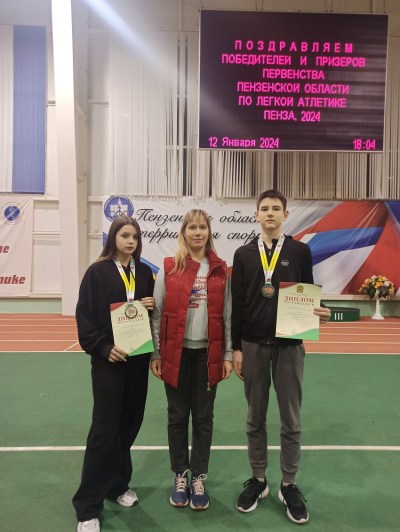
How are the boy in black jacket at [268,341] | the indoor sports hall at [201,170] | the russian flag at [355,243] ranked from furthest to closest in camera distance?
the russian flag at [355,243] → the indoor sports hall at [201,170] → the boy in black jacket at [268,341]

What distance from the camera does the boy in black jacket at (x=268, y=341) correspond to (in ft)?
7.16

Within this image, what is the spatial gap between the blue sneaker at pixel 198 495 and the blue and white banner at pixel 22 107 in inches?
347

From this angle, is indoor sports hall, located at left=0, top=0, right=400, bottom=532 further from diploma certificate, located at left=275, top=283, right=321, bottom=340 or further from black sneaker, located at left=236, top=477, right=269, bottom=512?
diploma certificate, located at left=275, top=283, right=321, bottom=340

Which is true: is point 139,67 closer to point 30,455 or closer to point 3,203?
point 3,203

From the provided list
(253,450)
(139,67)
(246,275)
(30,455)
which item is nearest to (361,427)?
(253,450)

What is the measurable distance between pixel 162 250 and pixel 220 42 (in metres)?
4.38

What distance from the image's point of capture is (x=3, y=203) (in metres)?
9.57

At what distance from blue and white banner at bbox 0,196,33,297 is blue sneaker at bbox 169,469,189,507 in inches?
327

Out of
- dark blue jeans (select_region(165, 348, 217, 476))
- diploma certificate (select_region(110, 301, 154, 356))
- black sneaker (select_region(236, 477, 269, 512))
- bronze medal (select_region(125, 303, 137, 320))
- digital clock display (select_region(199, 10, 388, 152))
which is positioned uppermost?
digital clock display (select_region(199, 10, 388, 152))

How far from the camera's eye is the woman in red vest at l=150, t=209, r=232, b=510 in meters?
2.18

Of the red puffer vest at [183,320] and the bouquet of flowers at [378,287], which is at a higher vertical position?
the red puffer vest at [183,320]

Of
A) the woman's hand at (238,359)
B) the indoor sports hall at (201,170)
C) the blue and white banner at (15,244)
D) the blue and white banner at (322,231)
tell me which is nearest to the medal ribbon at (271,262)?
the woman's hand at (238,359)

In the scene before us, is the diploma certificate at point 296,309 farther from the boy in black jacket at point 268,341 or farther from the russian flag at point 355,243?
the russian flag at point 355,243

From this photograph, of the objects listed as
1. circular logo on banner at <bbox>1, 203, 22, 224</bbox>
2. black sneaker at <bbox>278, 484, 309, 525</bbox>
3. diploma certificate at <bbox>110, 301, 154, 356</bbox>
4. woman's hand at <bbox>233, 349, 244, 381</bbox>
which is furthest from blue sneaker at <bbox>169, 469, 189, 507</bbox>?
circular logo on banner at <bbox>1, 203, 22, 224</bbox>
